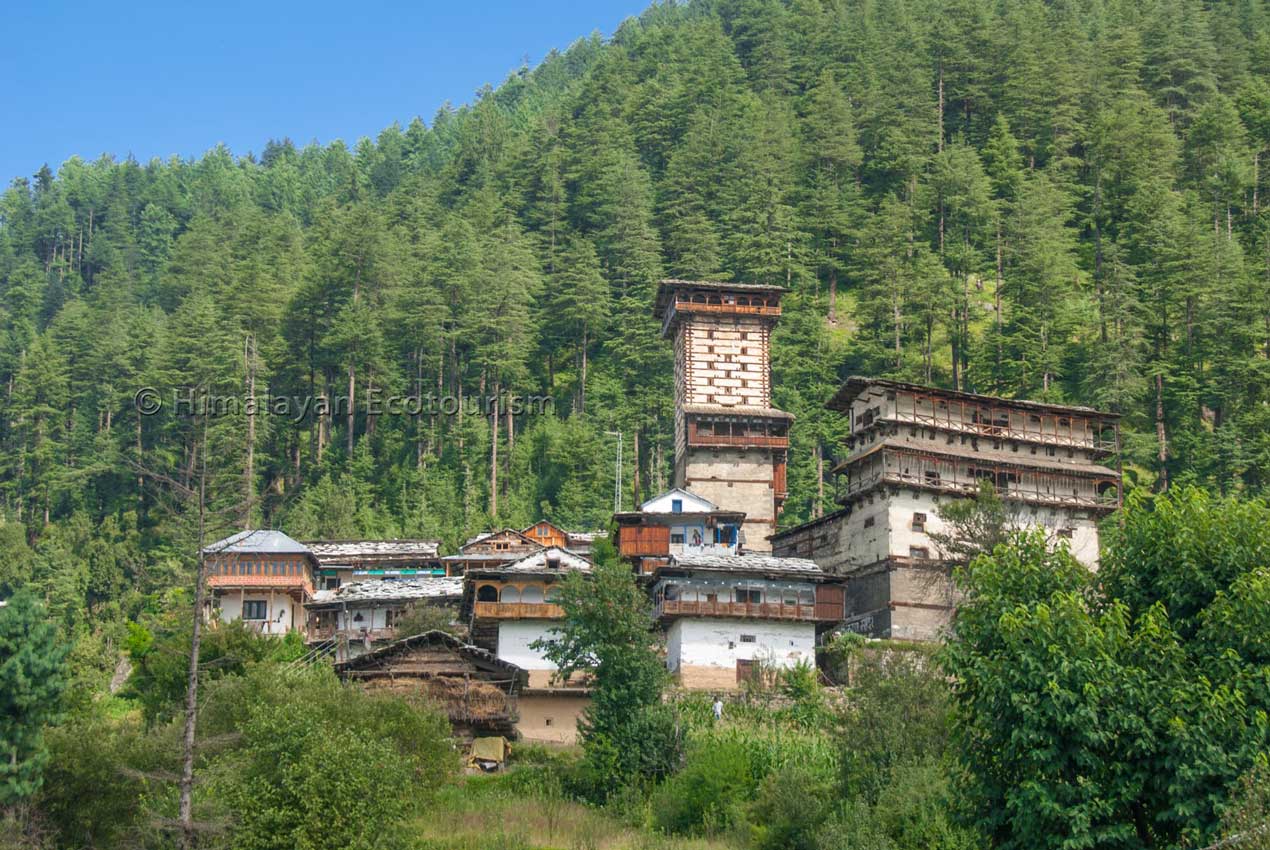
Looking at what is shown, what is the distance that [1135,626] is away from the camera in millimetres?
25203

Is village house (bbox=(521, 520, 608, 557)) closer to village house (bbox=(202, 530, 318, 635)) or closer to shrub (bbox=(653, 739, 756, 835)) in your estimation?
village house (bbox=(202, 530, 318, 635))

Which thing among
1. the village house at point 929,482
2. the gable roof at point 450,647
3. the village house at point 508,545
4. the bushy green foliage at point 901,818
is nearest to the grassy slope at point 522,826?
the bushy green foliage at point 901,818

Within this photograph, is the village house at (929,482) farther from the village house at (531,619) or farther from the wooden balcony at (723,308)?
the village house at (531,619)

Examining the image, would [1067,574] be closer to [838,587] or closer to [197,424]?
[838,587]

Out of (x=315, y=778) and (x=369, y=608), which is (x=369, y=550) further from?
(x=315, y=778)

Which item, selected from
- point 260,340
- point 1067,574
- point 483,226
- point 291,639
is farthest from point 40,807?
point 483,226

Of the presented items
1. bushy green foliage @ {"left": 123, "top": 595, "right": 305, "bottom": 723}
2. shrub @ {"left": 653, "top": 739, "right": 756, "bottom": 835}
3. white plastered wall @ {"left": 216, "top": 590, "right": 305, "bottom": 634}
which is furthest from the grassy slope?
white plastered wall @ {"left": 216, "top": 590, "right": 305, "bottom": 634}

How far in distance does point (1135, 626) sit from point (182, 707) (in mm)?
31242

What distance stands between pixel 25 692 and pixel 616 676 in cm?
1713

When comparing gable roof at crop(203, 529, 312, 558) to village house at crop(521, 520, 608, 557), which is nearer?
gable roof at crop(203, 529, 312, 558)

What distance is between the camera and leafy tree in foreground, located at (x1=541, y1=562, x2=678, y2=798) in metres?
42.0

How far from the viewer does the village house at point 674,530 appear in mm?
62375

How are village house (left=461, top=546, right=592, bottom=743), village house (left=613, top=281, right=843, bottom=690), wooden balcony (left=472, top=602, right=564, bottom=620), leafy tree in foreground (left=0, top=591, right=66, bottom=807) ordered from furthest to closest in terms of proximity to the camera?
wooden balcony (left=472, top=602, right=564, bottom=620) → village house (left=613, top=281, right=843, bottom=690) → village house (left=461, top=546, right=592, bottom=743) → leafy tree in foreground (left=0, top=591, right=66, bottom=807)

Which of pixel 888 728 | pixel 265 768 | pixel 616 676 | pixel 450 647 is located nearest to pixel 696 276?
pixel 450 647
